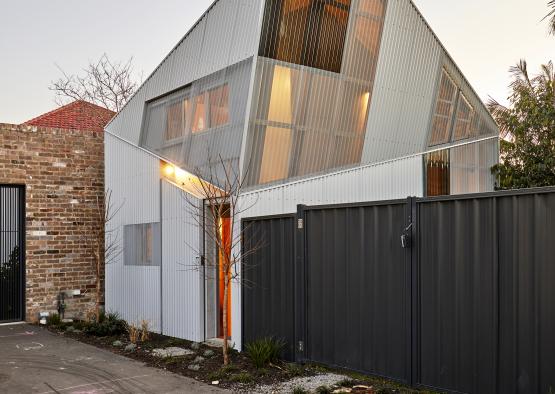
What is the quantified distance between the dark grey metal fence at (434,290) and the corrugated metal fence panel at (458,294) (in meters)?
0.01

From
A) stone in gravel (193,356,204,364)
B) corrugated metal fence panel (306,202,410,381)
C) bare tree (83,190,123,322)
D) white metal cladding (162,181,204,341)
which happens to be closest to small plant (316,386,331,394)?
corrugated metal fence panel (306,202,410,381)

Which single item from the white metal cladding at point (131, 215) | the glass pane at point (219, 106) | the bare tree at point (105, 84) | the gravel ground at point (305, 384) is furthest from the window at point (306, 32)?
the bare tree at point (105, 84)

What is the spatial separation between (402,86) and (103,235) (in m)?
7.41

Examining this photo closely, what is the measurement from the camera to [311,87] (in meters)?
10.1

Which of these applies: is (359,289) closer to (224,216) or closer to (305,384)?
(305,384)

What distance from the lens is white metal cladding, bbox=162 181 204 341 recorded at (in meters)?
9.57

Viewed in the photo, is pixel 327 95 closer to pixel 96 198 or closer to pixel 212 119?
pixel 212 119

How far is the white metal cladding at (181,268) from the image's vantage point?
957 cm

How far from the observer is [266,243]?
8281 mm

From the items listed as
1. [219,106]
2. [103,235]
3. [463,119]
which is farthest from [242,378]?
[463,119]

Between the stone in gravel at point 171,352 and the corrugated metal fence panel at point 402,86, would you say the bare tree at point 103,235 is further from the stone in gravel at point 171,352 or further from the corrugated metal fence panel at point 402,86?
the corrugated metal fence panel at point 402,86

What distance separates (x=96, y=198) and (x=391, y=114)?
23.0 feet

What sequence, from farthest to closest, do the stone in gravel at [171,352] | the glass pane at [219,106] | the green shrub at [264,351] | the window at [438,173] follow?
the window at [438,173], the glass pane at [219,106], the stone in gravel at [171,352], the green shrub at [264,351]

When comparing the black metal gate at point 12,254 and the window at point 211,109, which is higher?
the window at point 211,109
